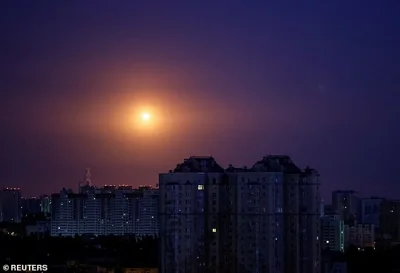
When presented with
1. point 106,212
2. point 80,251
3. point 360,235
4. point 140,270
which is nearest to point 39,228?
point 106,212

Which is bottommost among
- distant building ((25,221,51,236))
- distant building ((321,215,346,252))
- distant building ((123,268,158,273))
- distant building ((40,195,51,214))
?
distant building ((123,268,158,273))

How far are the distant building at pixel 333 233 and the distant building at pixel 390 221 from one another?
121 inches

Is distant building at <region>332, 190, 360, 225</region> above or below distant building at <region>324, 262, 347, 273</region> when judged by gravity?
above

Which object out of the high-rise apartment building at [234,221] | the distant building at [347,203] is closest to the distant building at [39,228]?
the distant building at [347,203]

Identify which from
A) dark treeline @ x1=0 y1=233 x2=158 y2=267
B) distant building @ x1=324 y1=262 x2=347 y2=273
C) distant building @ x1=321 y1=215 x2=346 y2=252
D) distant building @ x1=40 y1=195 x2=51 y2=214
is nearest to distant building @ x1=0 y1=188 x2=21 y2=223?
distant building @ x1=40 y1=195 x2=51 y2=214

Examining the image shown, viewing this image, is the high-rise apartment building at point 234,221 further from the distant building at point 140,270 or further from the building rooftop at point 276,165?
the distant building at point 140,270

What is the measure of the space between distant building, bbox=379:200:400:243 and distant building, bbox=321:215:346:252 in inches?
121

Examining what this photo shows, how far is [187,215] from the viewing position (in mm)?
15812

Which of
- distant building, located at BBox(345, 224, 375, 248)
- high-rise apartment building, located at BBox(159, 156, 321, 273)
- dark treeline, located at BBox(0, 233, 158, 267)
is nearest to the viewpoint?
high-rise apartment building, located at BBox(159, 156, 321, 273)

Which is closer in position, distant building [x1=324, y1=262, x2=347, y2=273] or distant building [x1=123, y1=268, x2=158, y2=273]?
distant building [x1=324, y1=262, x2=347, y2=273]

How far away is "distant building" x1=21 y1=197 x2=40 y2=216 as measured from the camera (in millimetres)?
35438

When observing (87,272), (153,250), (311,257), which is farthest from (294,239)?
(153,250)

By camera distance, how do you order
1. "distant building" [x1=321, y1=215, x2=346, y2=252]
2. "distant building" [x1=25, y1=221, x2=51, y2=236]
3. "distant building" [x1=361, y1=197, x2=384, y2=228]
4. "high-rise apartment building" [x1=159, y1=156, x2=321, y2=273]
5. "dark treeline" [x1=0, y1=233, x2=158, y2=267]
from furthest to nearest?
"distant building" [x1=25, y1=221, x2=51, y2=236], "distant building" [x1=361, y1=197, x2=384, y2=228], "distant building" [x1=321, y1=215, x2=346, y2=252], "dark treeline" [x1=0, y1=233, x2=158, y2=267], "high-rise apartment building" [x1=159, y1=156, x2=321, y2=273]

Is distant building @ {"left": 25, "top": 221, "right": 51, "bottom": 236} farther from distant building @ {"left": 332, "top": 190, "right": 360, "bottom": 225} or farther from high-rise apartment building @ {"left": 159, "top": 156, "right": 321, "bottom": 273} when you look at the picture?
high-rise apartment building @ {"left": 159, "top": 156, "right": 321, "bottom": 273}
